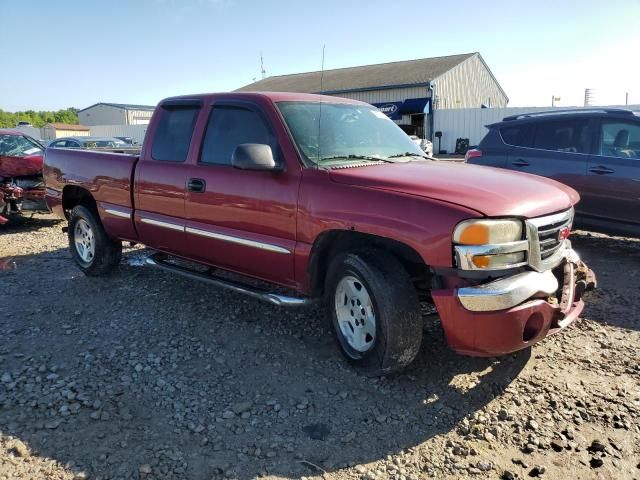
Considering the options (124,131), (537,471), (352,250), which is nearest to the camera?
(537,471)

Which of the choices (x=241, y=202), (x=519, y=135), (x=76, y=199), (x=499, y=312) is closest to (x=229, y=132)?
(x=241, y=202)

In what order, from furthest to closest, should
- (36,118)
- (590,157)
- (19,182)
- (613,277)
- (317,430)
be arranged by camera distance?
1. (36,118)
2. (19,182)
3. (590,157)
4. (613,277)
5. (317,430)

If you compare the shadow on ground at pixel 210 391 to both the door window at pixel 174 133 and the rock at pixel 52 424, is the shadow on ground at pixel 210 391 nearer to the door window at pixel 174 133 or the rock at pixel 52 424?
the rock at pixel 52 424

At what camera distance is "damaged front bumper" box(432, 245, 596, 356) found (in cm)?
298

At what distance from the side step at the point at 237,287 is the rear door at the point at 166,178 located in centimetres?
15

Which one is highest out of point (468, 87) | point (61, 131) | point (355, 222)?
point (468, 87)

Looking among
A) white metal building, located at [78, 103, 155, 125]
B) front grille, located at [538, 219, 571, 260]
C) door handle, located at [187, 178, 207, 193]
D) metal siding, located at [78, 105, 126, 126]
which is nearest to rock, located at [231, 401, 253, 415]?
door handle, located at [187, 178, 207, 193]

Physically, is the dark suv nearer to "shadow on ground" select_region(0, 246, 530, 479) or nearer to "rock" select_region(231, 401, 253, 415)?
"shadow on ground" select_region(0, 246, 530, 479)

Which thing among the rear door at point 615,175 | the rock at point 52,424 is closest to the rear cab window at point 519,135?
the rear door at point 615,175

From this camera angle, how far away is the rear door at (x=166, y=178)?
4742 millimetres

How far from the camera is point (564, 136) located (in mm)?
6879

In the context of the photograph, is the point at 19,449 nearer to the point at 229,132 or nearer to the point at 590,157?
the point at 229,132

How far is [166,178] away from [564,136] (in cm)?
503

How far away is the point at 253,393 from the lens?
3482mm
